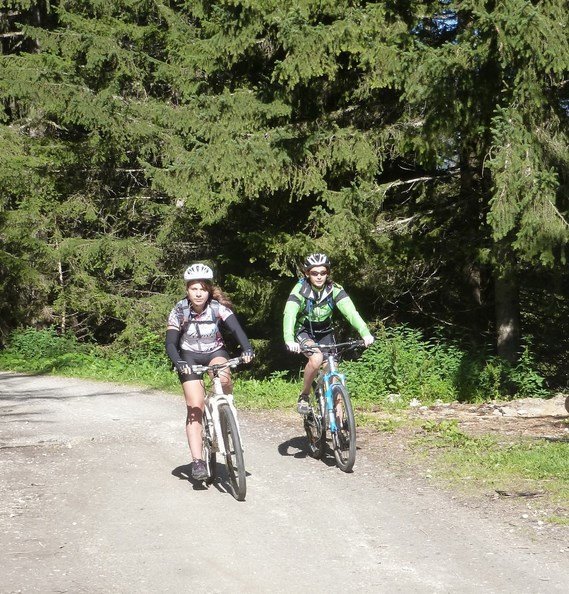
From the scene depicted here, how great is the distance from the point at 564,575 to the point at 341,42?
999 cm

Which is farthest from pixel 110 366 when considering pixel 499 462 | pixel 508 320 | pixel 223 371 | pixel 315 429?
pixel 499 462

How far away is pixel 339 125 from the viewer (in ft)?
48.6

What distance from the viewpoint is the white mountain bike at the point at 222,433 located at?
689cm

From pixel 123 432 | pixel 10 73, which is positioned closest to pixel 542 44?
pixel 123 432

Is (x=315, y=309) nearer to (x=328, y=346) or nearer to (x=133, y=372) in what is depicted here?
(x=328, y=346)

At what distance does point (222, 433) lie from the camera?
23.7 ft

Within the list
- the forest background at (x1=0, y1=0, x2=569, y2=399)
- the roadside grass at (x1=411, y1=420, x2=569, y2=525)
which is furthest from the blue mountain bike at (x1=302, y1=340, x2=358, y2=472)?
the forest background at (x1=0, y1=0, x2=569, y2=399)

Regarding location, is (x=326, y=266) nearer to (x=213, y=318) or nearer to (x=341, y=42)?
(x=213, y=318)

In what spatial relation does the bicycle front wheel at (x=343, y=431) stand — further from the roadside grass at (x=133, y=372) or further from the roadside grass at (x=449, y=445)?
the roadside grass at (x=133, y=372)

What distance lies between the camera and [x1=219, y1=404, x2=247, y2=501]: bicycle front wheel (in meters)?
6.85

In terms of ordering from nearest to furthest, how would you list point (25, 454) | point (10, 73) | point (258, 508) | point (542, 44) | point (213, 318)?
point (258, 508), point (213, 318), point (25, 454), point (542, 44), point (10, 73)

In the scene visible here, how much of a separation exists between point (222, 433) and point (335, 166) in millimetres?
7913

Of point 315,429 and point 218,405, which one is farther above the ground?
point 218,405

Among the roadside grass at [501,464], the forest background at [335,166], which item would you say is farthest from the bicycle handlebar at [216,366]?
the forest background at [335,166]
